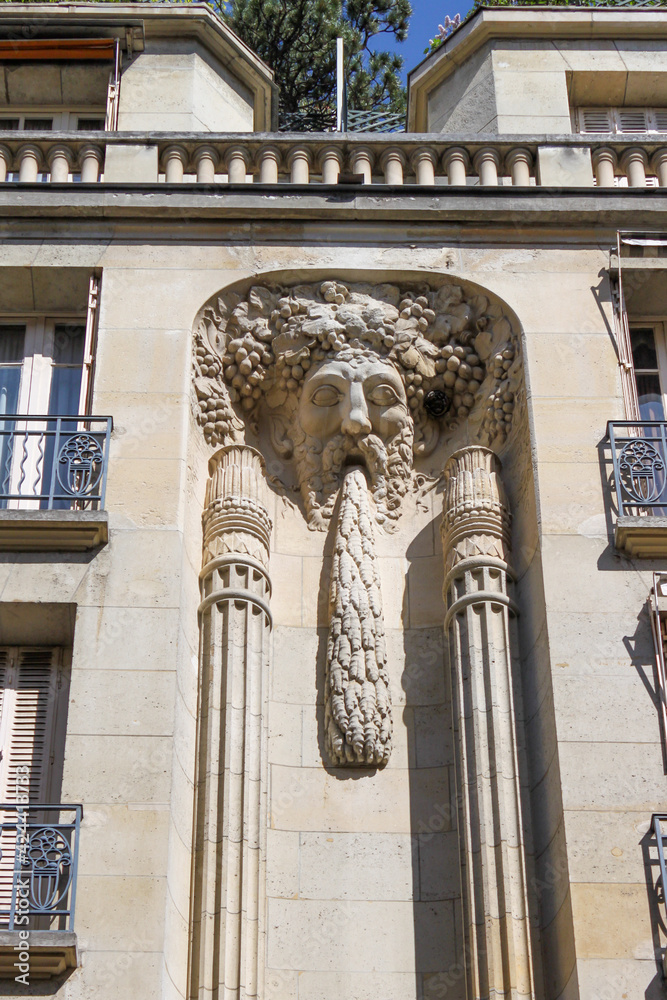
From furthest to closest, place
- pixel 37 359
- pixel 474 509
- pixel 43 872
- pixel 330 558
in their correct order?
pixel 37 359 → pixel 330 558 → pixel 474 509 → pixel 43 872

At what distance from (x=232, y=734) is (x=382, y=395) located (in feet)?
12.3

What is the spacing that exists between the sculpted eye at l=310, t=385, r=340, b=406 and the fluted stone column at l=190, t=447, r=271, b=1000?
84 centimetres

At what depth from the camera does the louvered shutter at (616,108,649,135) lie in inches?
763

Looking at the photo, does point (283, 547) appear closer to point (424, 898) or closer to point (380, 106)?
point (424, 898)

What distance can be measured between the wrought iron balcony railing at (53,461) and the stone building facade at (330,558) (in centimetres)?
4

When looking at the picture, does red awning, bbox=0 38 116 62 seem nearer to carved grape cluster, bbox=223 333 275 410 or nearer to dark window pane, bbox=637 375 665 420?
carved grape cluster, bbox=223 333 275 410

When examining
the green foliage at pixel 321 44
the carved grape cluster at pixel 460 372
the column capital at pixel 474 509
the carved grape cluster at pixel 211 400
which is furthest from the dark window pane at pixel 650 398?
the green foliage at pixel 321 44

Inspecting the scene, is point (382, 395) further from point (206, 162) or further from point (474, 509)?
point (206, 162)

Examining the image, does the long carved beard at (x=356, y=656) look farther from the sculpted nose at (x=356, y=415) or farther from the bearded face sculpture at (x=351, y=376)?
the sculpted nose at (x=356, y=415)

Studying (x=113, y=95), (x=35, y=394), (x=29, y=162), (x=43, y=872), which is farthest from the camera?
(x=113, y=95)

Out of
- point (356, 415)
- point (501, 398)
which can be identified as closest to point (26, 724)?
point (356, 415)

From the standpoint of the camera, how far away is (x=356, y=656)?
14711mm

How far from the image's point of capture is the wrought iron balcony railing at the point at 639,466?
1482 centimetres

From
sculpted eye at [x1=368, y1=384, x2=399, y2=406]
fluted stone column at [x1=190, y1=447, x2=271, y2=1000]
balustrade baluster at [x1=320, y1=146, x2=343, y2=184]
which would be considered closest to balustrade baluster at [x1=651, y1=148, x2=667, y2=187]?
balustrade baluster at [x1=320, y1=146, x2=343, y2=184]
